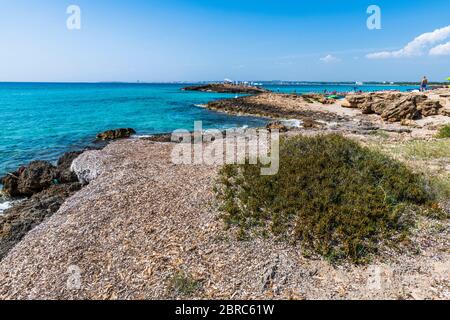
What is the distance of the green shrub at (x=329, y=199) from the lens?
702cm

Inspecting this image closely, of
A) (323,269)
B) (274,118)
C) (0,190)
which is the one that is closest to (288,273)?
(323,269)

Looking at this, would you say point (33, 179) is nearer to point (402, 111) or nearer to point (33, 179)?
point (33, 179)

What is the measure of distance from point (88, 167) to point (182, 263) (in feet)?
29.9

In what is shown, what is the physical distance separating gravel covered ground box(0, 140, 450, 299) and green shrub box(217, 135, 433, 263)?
16.4 inches

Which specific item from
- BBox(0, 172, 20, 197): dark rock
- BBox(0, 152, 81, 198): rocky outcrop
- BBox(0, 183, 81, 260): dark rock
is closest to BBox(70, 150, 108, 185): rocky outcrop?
BBox(0, 152, 81, 198): rocky outcrop

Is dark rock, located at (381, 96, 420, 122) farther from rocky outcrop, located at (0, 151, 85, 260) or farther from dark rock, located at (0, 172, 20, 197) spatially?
dark rock, located at (0, 172, 20, 197)

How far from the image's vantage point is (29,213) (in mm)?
10266

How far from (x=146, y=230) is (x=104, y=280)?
1.76 metres

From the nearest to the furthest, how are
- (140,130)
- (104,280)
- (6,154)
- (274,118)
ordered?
1. (104,280)
2. (6,154)
3. (140,130)
4. (274,118)

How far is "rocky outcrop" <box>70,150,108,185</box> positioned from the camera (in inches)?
512

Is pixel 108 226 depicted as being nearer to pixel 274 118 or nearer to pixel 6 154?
pixel 6 154
